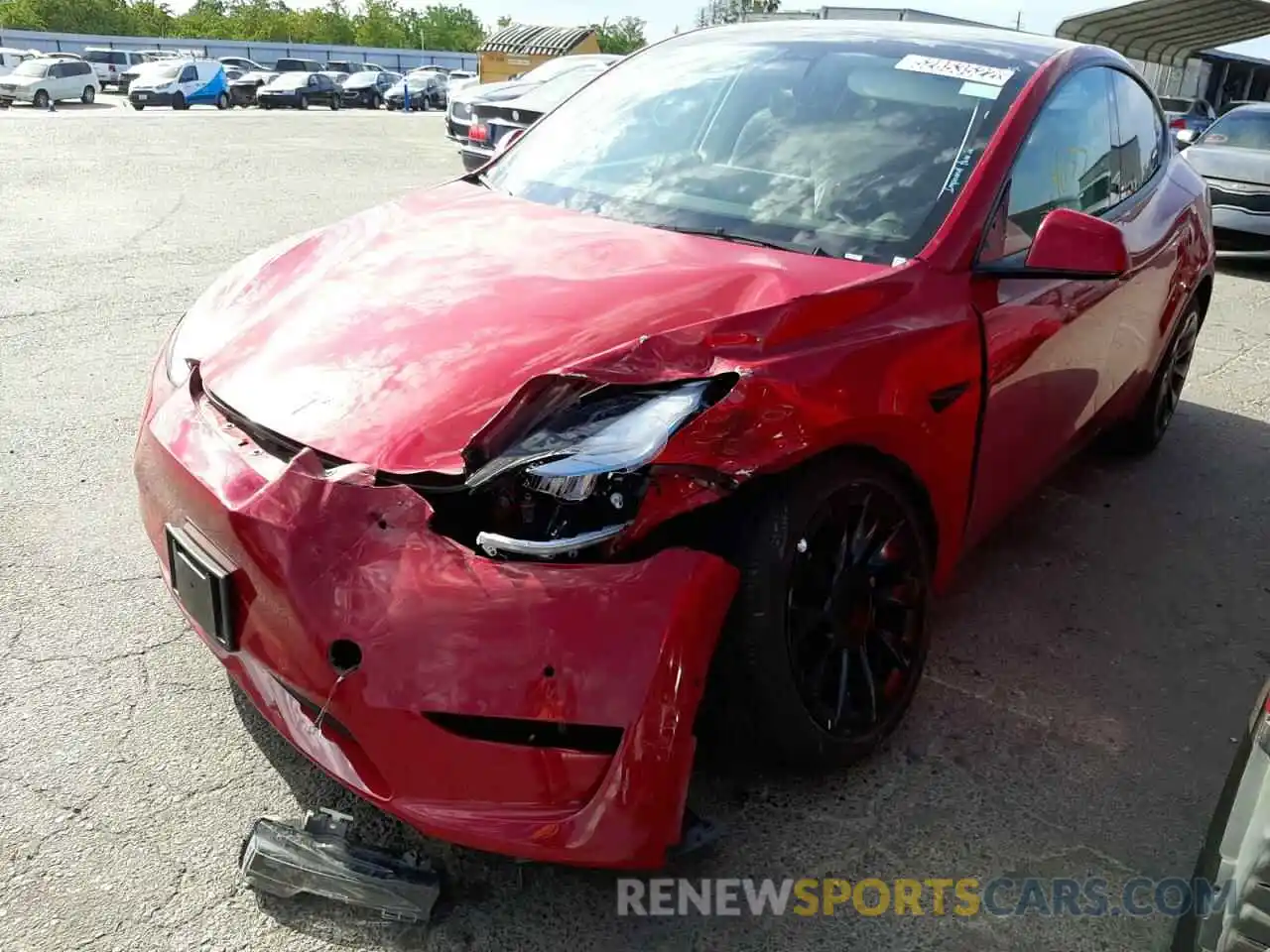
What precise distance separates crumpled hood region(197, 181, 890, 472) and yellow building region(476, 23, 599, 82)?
872 inches

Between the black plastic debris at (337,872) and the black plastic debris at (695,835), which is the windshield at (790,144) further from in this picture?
the black plastic debris at (337,872)

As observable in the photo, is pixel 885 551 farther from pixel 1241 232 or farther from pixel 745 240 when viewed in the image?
pixel 1241 232

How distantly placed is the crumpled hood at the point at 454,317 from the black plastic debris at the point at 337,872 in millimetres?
775

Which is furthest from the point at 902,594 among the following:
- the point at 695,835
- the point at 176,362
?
the point at 176,362

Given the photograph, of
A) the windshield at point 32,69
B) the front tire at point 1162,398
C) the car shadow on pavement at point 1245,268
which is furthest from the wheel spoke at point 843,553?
the windshield at point 32,69

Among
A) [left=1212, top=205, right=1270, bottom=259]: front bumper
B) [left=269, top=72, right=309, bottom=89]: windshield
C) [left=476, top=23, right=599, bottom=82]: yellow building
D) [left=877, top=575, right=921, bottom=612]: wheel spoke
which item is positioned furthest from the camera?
[left=269, top=72, right=309, bottom=89]: windshield

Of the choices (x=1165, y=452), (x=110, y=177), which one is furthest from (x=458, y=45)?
(x=1165, y=452)

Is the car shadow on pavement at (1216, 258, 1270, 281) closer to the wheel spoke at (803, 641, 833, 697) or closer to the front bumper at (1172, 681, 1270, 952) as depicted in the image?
the wheel spoke at (803, 641, 833, 697)

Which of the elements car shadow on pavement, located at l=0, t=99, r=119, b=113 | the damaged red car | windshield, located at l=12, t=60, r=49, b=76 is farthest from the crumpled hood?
windshield, located at l=12, t=60, r=49, b=76

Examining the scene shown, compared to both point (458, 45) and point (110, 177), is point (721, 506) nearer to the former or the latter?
point (110, 177)

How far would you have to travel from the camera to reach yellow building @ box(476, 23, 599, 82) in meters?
24.0

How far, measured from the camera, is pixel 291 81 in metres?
34.3

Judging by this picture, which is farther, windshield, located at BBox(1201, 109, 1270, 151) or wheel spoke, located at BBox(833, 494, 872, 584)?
windshield, located at BBox(1201, 109, 1270, 151)

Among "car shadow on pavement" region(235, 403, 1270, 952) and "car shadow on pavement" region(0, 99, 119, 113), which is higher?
"car shadow on pavement" region(235, 403, 1270, 952)
